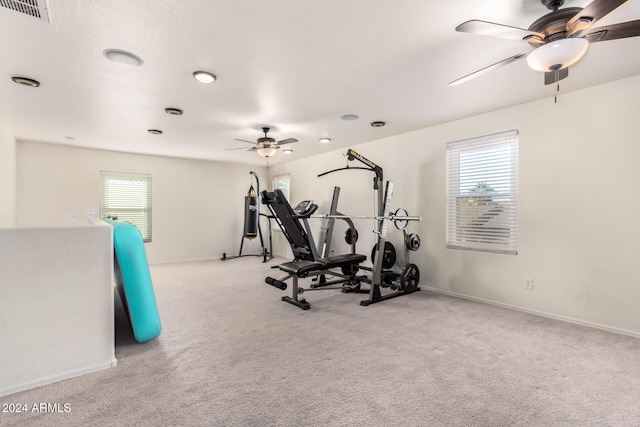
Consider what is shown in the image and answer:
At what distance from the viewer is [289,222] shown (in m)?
3.88

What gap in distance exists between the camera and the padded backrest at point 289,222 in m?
3.76

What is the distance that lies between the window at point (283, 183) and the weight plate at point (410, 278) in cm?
387

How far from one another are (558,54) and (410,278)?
300cm

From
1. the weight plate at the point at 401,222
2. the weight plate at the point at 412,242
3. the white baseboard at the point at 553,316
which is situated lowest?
the white baseboard at the point at 553,316

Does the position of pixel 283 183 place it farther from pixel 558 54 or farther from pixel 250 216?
pixel 558 54

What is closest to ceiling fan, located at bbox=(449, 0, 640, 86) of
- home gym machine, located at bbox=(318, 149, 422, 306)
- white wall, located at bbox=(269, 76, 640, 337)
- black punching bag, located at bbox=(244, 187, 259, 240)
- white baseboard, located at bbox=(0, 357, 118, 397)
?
white wall, located at bbox=(269, 76, 640, 337)

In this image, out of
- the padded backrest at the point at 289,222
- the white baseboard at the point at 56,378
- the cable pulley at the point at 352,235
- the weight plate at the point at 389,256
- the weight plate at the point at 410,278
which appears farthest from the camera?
the cable pulley at the point at 352,235

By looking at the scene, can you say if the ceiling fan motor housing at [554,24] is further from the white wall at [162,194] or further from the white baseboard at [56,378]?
the white wall at [162,194]

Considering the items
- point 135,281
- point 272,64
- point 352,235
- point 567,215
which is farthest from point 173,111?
point 567,215

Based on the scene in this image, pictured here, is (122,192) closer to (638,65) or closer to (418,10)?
(418,10)

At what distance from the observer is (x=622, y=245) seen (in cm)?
276

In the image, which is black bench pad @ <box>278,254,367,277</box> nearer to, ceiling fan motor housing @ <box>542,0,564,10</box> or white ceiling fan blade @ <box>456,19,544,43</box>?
white ceiling fan blade @ <box>456,19,544,43</box>

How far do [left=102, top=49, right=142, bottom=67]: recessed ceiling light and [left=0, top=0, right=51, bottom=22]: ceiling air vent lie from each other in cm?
43

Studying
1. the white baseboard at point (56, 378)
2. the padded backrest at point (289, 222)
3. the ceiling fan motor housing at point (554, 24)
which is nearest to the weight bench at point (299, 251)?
the padded backrest at point (289, 222)
